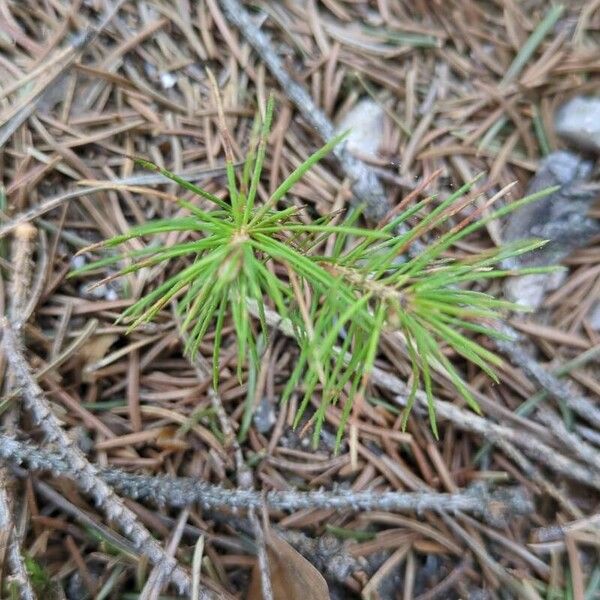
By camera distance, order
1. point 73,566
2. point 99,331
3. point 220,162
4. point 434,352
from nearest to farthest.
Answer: point 434,352 → point 73,566 → point 99,331 → point 220,162

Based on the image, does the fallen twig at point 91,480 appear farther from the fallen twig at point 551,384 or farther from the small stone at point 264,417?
the fallen twig at point 551,384

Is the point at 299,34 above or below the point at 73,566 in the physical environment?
above

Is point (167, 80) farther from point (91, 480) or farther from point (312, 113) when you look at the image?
point (91, 480)

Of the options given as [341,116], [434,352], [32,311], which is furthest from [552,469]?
[32,311]

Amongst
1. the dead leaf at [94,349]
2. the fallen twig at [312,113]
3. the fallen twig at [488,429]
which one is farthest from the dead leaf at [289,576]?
the fallen twig at [312,113]

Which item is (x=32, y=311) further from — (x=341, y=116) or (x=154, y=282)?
(x=341, y=116)

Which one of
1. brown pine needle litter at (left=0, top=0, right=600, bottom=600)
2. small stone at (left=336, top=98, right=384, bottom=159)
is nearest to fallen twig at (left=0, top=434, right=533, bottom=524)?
brown pine needle litter at (left=0, top=0, right=600, bottom=600)
